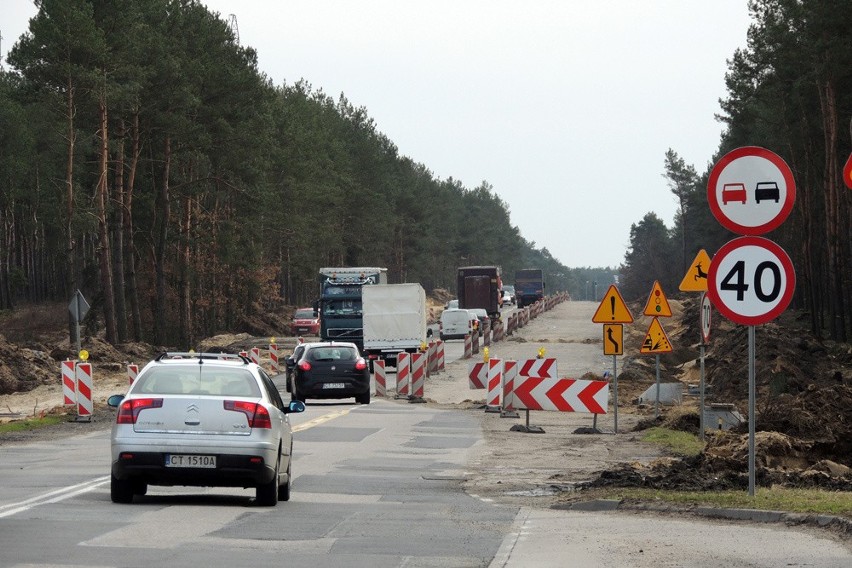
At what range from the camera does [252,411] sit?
557 inches

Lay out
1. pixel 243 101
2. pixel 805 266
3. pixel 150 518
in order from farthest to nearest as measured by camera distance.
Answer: pixel 805 266, pixel 243 101, pixel 150 518

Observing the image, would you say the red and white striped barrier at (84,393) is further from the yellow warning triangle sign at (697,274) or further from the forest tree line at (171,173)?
the forest tree line at (171,173)

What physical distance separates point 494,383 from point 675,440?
9463mm

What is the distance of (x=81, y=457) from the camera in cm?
2116

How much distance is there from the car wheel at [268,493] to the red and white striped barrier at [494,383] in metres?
19.8

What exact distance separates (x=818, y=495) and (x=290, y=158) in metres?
81.1

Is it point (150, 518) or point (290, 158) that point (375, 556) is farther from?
point (290, 158)

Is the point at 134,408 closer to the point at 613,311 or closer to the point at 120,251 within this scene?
the point at 613,311

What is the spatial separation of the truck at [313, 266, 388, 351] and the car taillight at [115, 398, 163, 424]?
143 feet

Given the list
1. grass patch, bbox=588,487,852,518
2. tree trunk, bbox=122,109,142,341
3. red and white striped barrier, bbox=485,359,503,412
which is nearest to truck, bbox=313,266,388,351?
tree trunk, bbox=122,109,142,341

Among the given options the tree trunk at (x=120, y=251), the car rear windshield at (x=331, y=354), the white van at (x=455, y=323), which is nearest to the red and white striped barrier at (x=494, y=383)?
the car rear windshield at (x=331, y=354)

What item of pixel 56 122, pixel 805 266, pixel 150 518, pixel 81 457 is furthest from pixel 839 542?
pixel 805 266

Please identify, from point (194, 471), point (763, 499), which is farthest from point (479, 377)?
point (763, 499)

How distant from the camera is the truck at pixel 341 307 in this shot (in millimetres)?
58188
